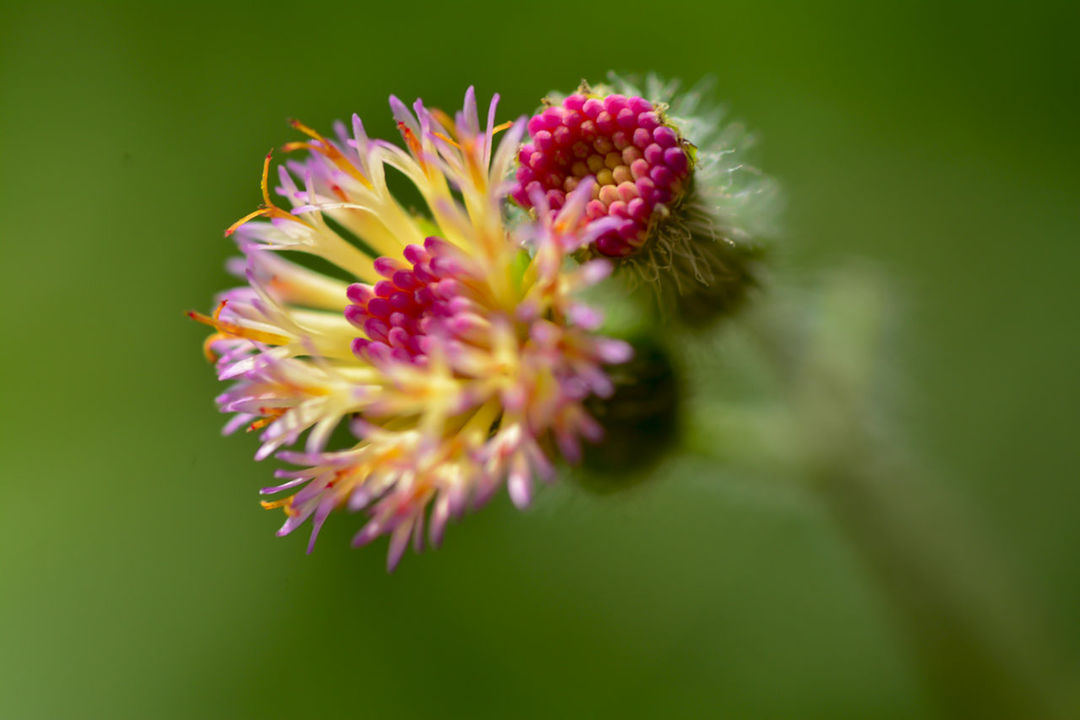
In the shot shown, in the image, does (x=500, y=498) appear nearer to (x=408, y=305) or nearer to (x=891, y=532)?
(x=891, y=532)

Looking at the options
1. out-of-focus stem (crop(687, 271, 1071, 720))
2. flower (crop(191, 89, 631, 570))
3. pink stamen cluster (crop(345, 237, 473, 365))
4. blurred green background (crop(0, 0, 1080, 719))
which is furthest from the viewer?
blurred green background (crop(0, 0, 1080, 719))

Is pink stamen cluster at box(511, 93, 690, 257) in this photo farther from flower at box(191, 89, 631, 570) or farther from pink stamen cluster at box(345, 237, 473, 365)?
pink stamen cluster at box(345, 237, 473, 365)

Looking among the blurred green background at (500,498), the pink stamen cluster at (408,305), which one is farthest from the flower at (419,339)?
the blurred green background at (500,498)

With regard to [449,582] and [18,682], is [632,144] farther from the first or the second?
[18,682]

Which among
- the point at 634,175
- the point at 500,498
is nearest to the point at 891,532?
the point at 500,498

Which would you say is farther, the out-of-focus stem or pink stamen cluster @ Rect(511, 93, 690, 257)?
the out-of-focus stem

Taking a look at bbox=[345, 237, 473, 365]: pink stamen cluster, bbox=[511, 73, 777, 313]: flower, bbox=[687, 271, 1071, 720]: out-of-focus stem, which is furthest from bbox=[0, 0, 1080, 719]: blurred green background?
bbox=[345, 237, 473, 365]: pink stamen cluster
